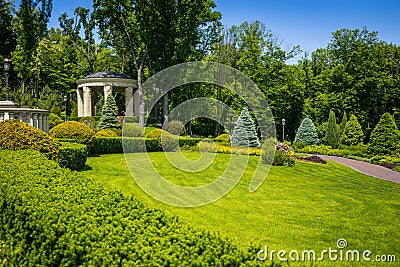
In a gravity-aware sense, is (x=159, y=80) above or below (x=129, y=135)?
above

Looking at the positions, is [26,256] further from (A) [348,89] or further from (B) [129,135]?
(A) [348,89]

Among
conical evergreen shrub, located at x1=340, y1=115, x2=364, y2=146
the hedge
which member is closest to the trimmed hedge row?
the hedge

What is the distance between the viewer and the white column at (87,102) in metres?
36.1

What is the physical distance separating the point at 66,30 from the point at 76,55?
29.2 feet

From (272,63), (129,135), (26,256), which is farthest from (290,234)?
(272,63)

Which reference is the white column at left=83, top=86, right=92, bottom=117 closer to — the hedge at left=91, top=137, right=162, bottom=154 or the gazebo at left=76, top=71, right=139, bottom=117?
the gazebo at left=76, top=71, right=139, bottom=117

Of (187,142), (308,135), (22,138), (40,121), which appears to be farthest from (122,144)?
(308,135)

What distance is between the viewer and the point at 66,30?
4216cm

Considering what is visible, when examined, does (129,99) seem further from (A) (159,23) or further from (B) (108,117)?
(A) (159,23)
